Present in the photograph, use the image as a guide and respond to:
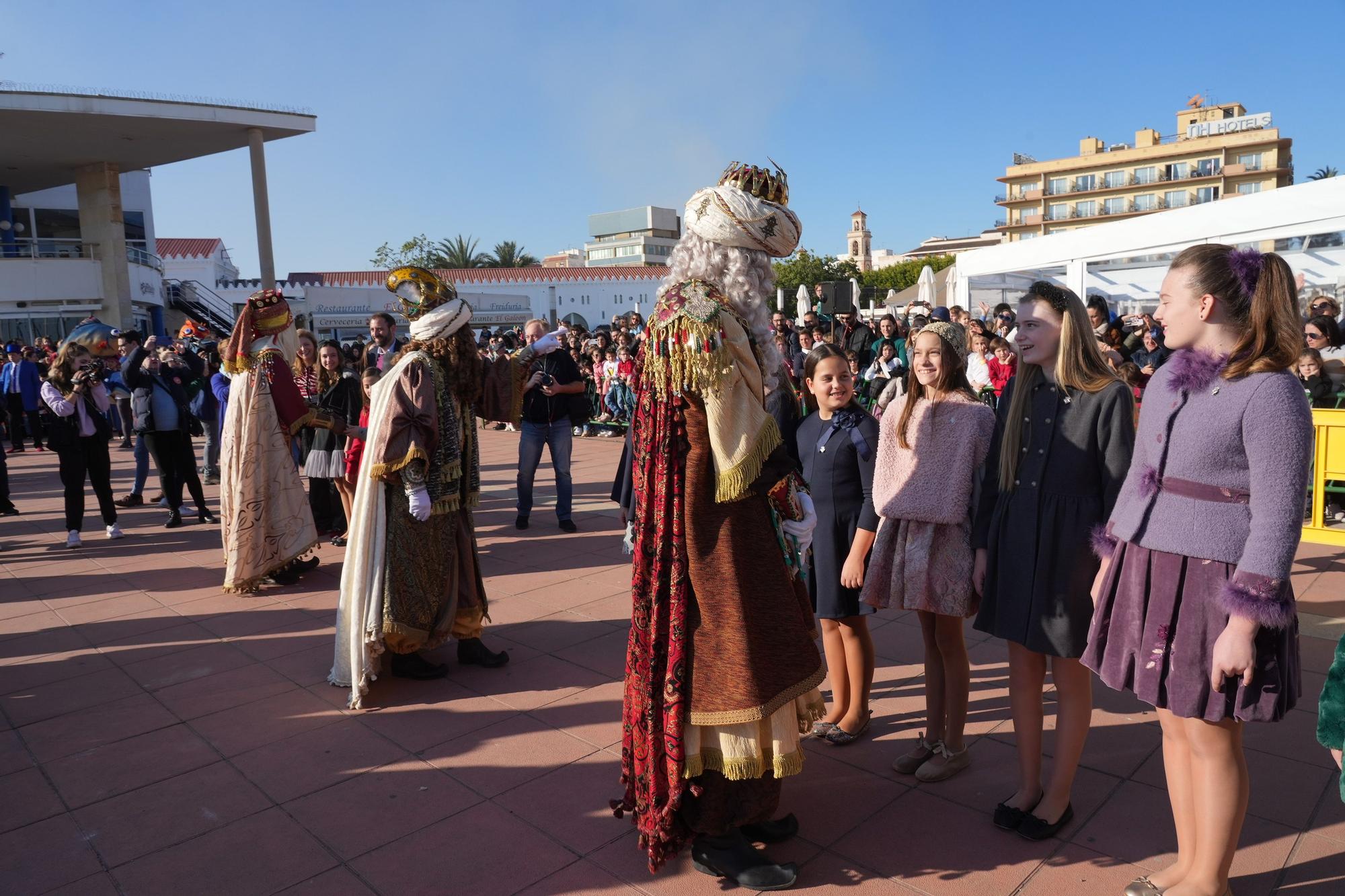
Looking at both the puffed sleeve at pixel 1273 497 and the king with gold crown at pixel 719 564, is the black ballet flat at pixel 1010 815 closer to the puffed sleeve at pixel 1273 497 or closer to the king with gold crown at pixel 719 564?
the king with gold crown at pixel 719 564

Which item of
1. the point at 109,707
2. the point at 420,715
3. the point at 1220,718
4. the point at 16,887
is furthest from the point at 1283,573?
the point at 109,707

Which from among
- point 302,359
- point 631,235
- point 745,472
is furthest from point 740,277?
point 631,235

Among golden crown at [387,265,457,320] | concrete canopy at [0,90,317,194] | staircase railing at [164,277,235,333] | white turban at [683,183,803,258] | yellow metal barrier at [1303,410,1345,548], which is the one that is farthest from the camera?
staircase railing at [164,277,235,333]

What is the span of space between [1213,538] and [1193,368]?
1.45 ft

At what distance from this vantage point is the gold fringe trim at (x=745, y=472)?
95.8 inches

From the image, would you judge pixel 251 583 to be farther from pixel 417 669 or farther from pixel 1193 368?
pixel 1193 368

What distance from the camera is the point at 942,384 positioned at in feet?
10.3

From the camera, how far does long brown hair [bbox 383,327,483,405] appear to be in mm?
4266

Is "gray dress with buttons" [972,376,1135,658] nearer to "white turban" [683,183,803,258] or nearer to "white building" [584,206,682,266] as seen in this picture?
"white turban" [683,183,803,258]

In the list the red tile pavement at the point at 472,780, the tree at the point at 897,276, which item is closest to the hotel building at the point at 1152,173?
the tree at the point at 897,276

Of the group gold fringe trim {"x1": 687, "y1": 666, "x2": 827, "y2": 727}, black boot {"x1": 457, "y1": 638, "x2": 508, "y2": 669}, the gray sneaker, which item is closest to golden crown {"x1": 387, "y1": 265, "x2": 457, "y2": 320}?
black boot {"x1": 457, "y1": 638, "x2": 508, "y2": 669}

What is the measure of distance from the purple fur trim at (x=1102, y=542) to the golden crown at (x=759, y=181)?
1.38 meters

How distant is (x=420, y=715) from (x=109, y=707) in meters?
1.59

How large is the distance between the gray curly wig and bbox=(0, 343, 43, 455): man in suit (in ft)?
56.0
